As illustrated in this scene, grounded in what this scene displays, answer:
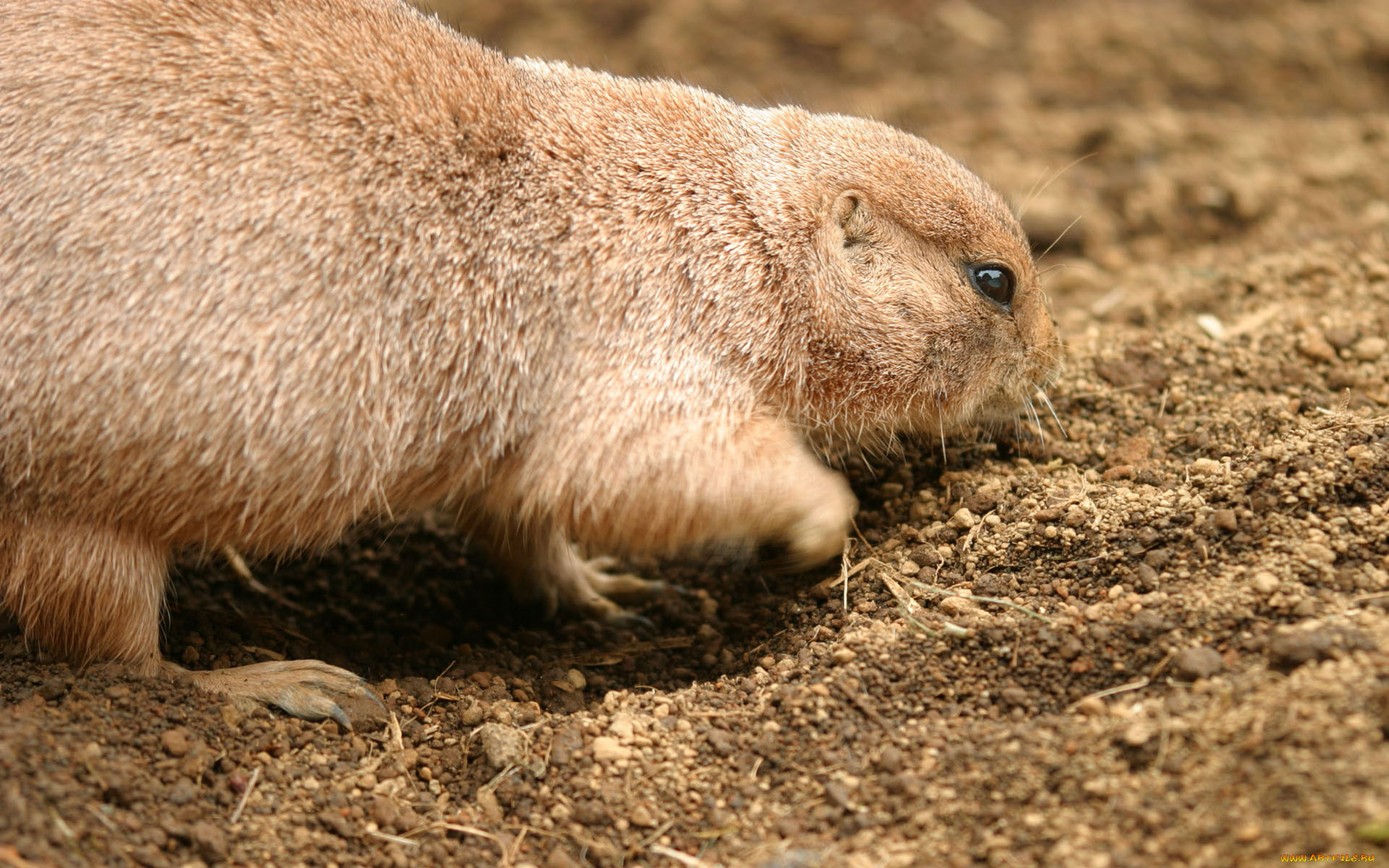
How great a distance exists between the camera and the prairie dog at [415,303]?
143 inches

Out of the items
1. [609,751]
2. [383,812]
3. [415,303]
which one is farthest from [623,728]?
[415,303]

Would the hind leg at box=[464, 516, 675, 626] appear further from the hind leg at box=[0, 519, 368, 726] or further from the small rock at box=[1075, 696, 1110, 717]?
the small rock at box=[1075, 696, 1110, 717]

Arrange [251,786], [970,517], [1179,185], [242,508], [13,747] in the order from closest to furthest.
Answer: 1. [13,747]
2. [251,786]
3. [242,508]
4. [970,517]
5. [1179,185]

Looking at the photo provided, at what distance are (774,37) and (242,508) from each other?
22.6 ft

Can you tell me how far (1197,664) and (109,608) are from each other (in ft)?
10.9

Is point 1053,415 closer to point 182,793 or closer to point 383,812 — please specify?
point 383,812

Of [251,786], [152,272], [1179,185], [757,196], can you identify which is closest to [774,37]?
[1179,185]

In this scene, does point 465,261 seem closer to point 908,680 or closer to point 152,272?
point 152,272

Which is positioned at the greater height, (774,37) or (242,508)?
(774,37)

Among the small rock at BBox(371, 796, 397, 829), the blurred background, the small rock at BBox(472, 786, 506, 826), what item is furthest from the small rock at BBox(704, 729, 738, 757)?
the blurred background

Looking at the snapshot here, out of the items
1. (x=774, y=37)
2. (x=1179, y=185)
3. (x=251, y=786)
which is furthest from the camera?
(x=774, y=37)

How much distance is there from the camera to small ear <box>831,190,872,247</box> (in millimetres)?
4613

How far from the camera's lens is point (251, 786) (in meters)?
3.57

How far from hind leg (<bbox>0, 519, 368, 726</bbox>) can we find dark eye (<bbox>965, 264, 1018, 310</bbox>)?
274 cm
